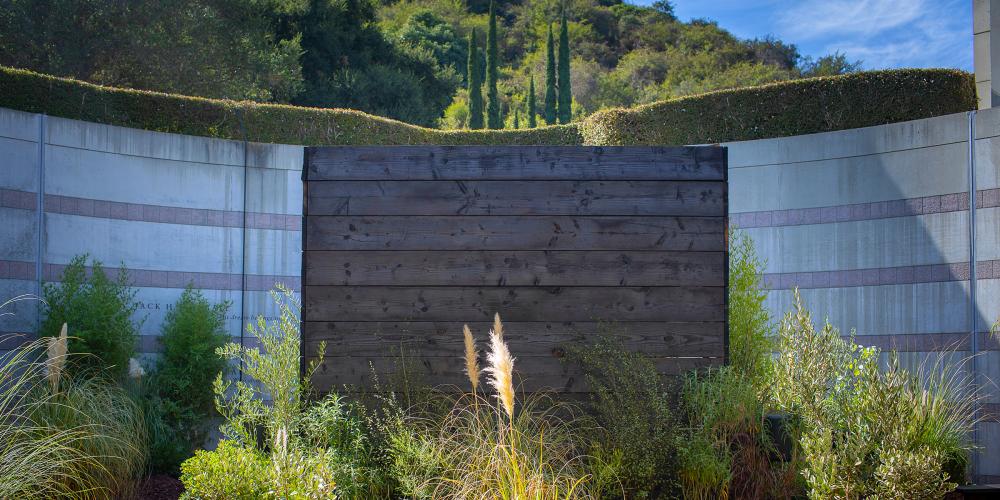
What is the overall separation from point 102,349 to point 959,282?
328 inches

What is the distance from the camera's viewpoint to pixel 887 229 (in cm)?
916

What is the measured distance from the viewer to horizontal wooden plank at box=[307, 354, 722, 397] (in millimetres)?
5062

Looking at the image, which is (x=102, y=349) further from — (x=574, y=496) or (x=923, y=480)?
(x=923, y=480)

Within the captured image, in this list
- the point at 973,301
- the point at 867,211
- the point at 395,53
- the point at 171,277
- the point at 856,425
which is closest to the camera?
the point at 856,425

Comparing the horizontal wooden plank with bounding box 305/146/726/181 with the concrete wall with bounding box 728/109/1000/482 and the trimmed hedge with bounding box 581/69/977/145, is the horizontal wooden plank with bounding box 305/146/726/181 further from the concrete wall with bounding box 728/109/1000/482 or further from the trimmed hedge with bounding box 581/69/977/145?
the trimmed hedge with bounding box 581/69/977/145

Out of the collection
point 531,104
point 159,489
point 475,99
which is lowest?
point 159,489

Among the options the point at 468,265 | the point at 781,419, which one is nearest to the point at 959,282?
the point at 781,419

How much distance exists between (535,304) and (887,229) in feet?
18.3

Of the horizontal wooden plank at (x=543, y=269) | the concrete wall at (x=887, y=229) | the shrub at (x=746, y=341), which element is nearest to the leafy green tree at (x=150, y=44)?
the concrete wall at (x=887, y=229)

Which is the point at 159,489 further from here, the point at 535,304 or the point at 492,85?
the point at 492,85

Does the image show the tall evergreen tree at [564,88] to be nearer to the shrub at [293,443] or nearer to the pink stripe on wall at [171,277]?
the pink stripe on wall at [171,277]

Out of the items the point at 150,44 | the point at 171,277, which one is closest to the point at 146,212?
the point at 171,277

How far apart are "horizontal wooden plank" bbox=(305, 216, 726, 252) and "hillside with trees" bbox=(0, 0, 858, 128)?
11879 mm

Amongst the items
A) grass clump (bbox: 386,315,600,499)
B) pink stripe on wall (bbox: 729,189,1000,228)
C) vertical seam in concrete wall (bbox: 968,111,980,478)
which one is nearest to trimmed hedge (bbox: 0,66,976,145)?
pink stripe on wall (bbox: 729,189,1000,228)
